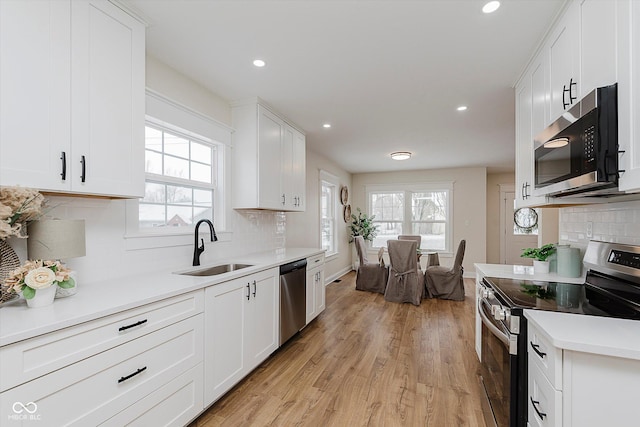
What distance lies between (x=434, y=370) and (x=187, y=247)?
239 cm

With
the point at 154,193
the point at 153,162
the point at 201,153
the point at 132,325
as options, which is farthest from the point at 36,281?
the point at 201,153

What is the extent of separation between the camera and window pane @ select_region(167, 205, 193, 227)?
2.50 m

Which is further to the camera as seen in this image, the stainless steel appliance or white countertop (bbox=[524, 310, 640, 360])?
the stainless steel appliance

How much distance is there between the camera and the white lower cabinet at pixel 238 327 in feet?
6.33

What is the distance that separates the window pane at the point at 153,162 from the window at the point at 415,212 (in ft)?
18.9

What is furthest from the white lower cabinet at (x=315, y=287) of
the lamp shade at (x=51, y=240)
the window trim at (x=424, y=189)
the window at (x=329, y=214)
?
the window trim at (x=424, y=189)

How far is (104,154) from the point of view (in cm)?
163

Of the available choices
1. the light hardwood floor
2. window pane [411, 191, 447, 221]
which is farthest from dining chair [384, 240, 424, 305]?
window pane [411, 191, 447, 221]

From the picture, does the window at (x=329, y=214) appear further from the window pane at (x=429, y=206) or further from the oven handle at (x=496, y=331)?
the oven handle at (x=496, y=331)

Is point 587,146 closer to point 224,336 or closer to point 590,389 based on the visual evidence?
point 590,389

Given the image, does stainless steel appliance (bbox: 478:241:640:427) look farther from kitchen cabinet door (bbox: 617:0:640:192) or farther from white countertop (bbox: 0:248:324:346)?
white countertop (bbox: 0:248:324:346)

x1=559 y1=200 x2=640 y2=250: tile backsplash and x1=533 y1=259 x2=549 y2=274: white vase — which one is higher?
x1=559 y1=200 x2=640 y2=250: tile backsplash

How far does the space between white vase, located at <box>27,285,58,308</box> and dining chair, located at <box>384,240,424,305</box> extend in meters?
4.06

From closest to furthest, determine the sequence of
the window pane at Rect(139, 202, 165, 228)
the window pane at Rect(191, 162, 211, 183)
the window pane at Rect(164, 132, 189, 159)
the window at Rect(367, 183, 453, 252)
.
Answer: the window pane at Rect(139, 202, 165, 228), the window pane at Rect(164, 132, 189, 159), the window pane at Rect(191, 162, 211, 183), the window at Rect(367, 183, 453, 252)
